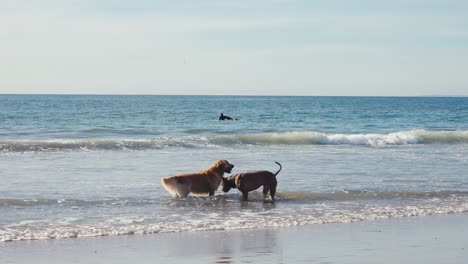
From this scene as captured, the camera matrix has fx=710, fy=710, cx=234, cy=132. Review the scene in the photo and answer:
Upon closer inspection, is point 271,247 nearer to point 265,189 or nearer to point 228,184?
point 265,189

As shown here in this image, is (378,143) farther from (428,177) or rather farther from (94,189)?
(94,189)

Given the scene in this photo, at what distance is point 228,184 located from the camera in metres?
12.7

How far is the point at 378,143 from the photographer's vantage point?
2836cm

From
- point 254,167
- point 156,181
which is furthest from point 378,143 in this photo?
point 156,181

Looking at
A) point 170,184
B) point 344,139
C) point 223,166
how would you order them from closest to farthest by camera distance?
point 170,184
point 223,166
point 344,139

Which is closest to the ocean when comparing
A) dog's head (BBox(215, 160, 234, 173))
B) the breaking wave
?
the breaking wave

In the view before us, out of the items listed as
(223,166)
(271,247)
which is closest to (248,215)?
(223,166)

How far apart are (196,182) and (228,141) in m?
13.7

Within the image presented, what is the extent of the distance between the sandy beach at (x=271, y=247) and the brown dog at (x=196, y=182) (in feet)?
10.3

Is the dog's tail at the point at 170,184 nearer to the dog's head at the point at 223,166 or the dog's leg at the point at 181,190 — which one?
the dog's leg at the point at 181,190

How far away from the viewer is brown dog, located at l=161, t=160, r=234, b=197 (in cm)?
1229

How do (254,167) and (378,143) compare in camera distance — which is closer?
(254,167)

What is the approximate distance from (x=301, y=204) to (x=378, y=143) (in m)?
17.3

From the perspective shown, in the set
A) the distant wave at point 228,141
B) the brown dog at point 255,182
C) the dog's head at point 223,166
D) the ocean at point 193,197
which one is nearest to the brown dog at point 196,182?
the dog's head at point 223,166
